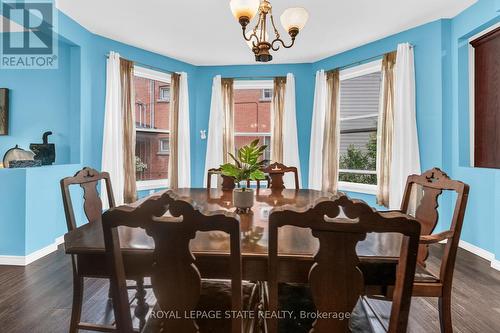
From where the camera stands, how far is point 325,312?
0.84 meters

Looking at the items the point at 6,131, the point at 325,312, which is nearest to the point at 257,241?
the point at 325,312

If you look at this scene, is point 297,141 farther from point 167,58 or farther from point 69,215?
point 69,215

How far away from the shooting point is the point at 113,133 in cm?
371

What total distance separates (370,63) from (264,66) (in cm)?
170

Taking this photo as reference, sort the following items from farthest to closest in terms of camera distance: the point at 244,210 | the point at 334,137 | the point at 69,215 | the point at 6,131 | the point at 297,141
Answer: the point at 297,141
the point at 334,137
the point at 6,131
the point at 244,210
the point at 69,215

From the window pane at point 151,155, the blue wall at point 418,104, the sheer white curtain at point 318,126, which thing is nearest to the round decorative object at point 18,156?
the blue wall at point 418,104

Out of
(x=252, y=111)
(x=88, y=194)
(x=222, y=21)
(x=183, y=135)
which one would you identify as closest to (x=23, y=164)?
(x=88, y=194)

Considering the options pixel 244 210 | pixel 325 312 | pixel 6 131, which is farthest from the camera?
pixel 6 131

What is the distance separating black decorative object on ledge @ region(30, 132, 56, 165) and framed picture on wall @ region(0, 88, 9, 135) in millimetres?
1024

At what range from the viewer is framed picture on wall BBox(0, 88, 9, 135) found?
372cm

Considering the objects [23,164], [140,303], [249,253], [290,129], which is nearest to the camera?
[249,253]

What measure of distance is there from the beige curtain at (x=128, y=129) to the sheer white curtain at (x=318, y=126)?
283cm

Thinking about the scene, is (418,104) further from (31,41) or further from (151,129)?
(31,41)

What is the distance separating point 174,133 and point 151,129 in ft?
1.25
